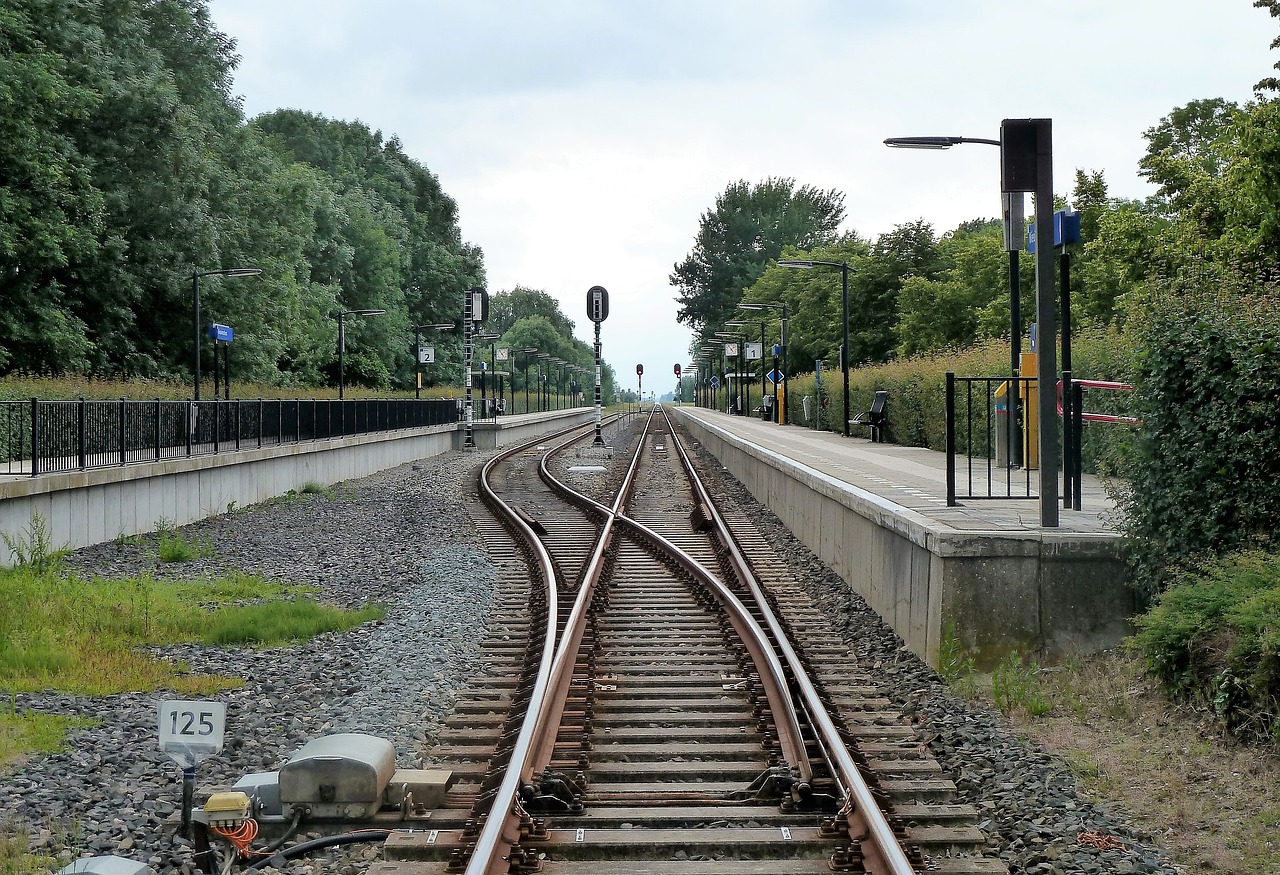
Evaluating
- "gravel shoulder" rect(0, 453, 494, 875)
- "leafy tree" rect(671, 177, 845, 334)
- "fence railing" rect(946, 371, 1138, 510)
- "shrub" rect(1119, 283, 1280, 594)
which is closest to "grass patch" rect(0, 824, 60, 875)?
"gravel shoulder" rect(0, 453, 494, 875)

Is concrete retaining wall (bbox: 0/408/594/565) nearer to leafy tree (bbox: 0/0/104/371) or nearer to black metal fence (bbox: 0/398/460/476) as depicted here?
black metal fence (bbox: 0/398/460/476)

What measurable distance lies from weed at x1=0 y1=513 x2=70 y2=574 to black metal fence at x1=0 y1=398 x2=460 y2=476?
940mm

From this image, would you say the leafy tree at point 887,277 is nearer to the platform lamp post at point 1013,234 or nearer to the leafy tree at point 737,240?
the platform lamp post at point 1013,234

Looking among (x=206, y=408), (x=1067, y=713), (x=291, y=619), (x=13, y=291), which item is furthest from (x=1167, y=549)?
(x=13, y=291)

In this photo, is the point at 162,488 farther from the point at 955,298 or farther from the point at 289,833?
the point at 955,298

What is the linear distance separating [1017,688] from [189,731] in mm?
4812

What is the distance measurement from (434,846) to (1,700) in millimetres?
4087

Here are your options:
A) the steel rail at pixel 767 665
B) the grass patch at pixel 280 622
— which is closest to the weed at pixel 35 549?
the grass patch at pixel 280 622

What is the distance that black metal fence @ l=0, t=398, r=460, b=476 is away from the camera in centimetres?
1530

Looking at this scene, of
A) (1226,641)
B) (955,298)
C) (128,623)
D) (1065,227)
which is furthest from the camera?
(955,298)

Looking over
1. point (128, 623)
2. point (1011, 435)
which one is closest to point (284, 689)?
point (128, 623)

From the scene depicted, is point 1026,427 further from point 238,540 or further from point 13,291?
point 13,291

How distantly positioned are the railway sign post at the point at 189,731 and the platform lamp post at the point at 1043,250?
Result: 6065mm

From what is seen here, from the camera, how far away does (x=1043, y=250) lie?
9523mm
